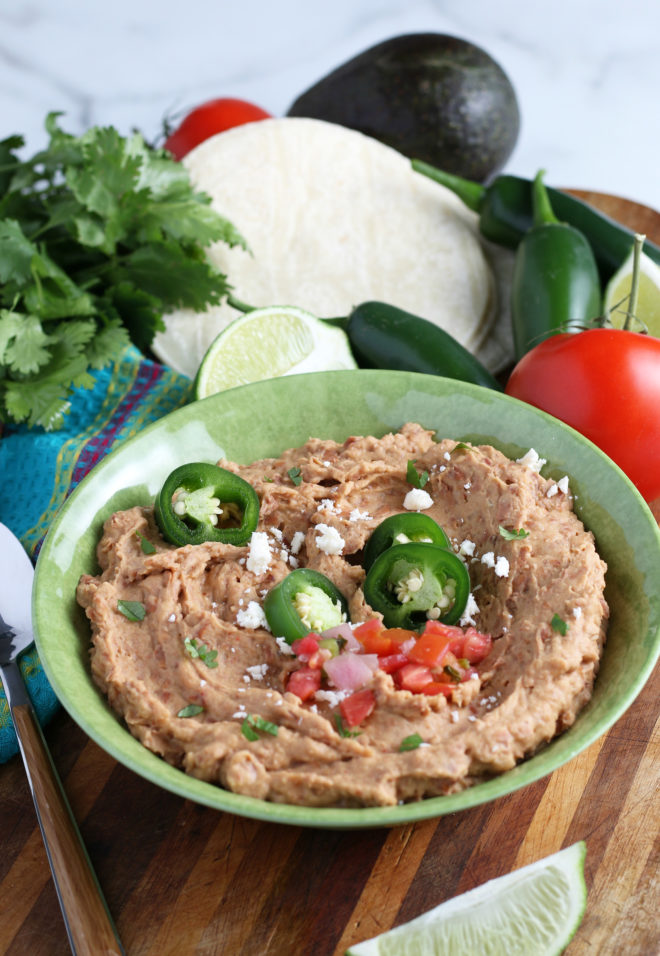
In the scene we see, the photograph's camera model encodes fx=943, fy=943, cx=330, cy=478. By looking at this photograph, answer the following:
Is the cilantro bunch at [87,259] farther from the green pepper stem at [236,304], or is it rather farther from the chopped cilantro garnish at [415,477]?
the chopped cilantro garnish at [415,477]

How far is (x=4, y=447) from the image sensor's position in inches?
188

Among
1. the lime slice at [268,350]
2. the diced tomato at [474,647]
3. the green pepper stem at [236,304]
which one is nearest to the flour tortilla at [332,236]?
the green pepper stem at [236,304]

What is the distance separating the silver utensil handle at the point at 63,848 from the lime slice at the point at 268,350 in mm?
1750

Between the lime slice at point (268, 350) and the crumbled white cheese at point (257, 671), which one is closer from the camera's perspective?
the crumbled white cheese at point (257, 671)

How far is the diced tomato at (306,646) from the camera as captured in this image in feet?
9.74

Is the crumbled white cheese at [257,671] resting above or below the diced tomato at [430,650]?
below

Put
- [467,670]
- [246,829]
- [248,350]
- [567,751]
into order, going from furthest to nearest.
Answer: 1. [248,350]
2. [246,829]
3. [467,670]
4. [567,751]

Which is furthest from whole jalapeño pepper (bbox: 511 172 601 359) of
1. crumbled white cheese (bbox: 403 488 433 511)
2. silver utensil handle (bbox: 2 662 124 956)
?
silver utensil handle (bbox: 2 662 124 956)

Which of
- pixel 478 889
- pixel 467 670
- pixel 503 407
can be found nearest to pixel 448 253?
pixel 503 407

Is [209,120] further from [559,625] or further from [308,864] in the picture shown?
[308,864]

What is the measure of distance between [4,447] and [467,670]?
2851 millimetres

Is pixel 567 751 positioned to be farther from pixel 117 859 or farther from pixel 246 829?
pixel 117 859

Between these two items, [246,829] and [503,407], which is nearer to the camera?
[246,829]

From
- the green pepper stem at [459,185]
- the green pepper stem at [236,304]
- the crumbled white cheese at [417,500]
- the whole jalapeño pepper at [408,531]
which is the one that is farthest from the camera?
the green pepper stem at [459,185]
